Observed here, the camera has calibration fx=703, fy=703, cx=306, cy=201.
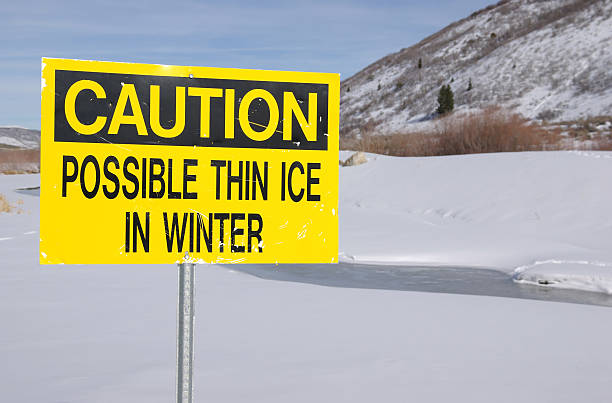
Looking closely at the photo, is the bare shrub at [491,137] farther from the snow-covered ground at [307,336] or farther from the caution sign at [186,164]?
the caution sign at [186,164]

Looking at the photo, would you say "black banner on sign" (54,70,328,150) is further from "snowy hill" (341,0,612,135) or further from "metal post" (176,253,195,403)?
"snowy hill" (341,0,612,135)

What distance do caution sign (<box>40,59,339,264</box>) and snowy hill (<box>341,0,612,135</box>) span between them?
48.7 metres

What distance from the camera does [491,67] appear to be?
64.2m

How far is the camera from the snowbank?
10.7m

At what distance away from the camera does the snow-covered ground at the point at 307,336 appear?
398 centimetres

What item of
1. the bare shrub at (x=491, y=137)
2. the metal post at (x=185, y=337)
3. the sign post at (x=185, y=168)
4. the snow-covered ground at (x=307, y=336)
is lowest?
the snow-covered ground at (x=307, y=336)

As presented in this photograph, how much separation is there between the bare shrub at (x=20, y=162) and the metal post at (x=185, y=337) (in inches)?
1527

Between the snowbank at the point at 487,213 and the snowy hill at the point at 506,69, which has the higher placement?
the snowy hill at the point at 506,69

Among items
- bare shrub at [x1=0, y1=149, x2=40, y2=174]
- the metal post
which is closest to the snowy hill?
bare shrub at [x1=0, y1=149, x2=40, y2=174]

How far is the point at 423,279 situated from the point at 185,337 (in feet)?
21.5

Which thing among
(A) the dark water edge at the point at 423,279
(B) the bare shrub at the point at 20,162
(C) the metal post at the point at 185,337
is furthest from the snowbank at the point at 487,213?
(B) the bare shrub at the point at 20,162

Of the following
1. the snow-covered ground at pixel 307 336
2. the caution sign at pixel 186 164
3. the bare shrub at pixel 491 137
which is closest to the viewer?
the caution sign at pixel 186 164

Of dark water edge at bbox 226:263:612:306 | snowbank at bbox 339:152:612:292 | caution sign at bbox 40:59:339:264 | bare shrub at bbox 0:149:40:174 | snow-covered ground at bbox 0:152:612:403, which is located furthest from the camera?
bare shrub at bbox 0:149:40:174

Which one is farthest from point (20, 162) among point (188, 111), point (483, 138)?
point (188, 111)
